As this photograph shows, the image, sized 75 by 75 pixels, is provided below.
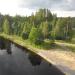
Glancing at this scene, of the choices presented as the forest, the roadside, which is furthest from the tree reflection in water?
the forest

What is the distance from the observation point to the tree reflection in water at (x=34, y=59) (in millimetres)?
67456

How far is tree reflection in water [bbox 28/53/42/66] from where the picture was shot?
67.5 m

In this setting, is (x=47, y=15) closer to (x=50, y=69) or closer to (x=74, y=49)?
(x=74, y=49)

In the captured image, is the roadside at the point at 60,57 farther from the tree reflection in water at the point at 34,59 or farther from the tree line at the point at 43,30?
the tree line at the point at 43,30

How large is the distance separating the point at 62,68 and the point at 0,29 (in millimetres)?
111701

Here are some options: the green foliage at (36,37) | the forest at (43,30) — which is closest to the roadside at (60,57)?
the green foliage at (36,37)

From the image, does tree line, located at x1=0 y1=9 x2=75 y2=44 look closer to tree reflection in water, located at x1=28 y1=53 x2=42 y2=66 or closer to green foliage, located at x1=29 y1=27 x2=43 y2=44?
green foliage, located at x1=29 y1=27 x2=43 y2=44

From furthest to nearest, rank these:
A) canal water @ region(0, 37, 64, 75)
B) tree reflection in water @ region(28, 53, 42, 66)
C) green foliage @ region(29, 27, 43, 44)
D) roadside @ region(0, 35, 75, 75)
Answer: green foliage @ region(29, 27, 43, 44)
tree reflection in water @ region(28, 53, 42, 66)
roadside @ region(0, 35, 75, 75)
canal water @ region(0, 37, 64, 75)

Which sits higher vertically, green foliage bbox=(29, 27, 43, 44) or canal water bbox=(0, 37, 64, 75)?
green foliage bbox=(29, 27, 43, 44)

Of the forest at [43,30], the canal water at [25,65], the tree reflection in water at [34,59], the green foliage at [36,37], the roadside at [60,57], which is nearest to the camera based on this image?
the canal water at [25,65]

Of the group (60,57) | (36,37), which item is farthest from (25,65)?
(36,37)

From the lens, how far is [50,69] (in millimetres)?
59375

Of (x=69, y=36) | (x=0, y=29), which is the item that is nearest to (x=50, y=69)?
(x=69, y=36)

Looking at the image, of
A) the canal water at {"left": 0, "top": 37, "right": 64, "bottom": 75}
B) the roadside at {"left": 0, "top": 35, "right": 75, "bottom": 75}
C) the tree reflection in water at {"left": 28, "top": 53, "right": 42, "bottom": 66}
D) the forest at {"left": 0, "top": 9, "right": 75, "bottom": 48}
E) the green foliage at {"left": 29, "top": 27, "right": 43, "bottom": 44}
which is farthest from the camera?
the forest at {"left": 0, "top": 9, "right": 75, "bottom": 48}
